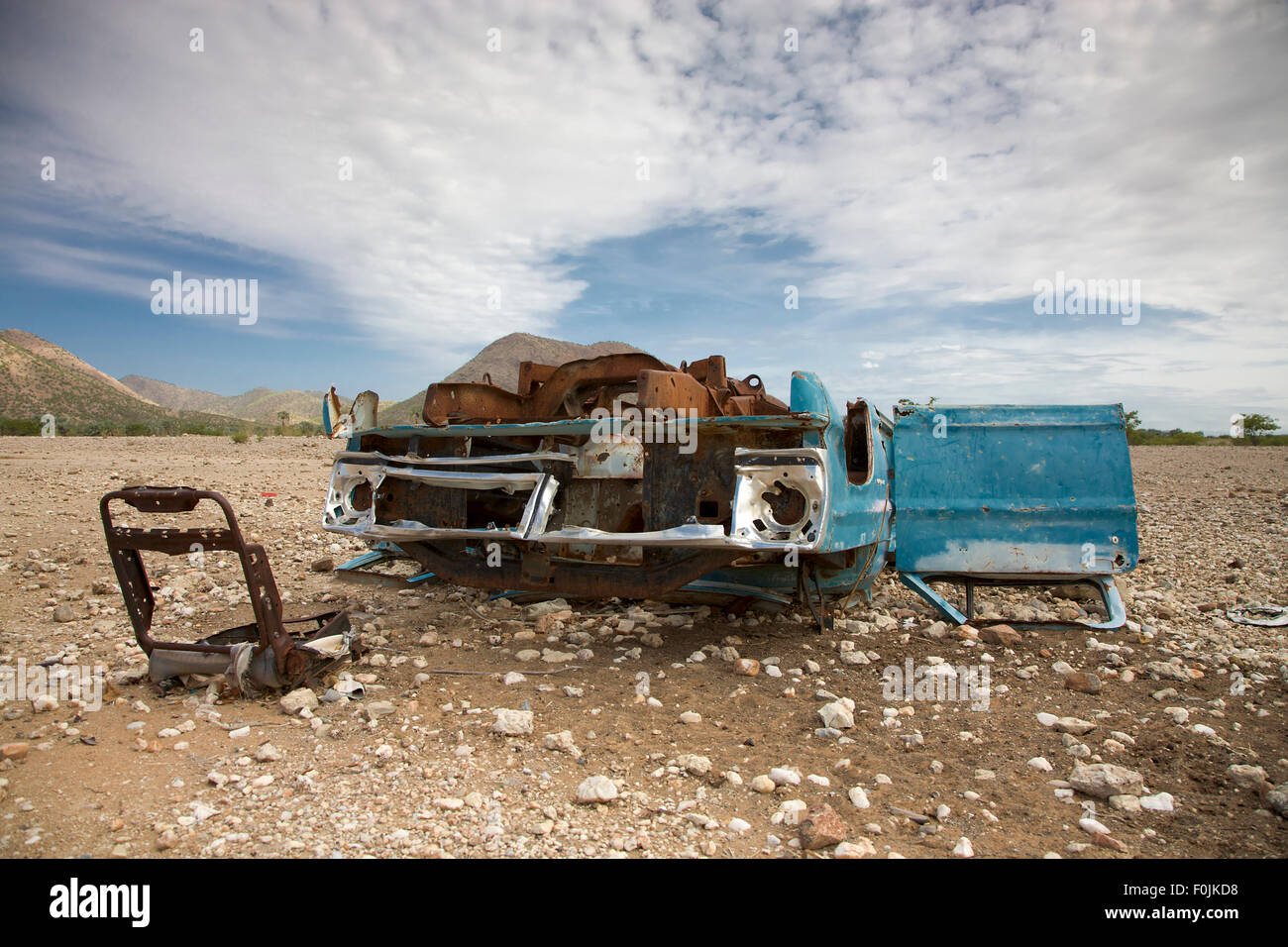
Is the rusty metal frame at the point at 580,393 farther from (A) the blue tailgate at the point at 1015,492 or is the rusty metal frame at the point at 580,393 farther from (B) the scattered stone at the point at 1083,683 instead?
(B) the scattered stone at the point at 1083,683

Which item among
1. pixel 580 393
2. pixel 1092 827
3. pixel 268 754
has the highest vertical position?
pixel 580 393

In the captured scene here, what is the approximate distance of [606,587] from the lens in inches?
143

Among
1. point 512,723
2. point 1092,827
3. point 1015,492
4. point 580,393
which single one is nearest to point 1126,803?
point 1092,827

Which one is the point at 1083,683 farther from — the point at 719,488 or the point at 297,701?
the point at 297,701

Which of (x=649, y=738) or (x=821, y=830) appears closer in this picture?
(x=821, y=830)

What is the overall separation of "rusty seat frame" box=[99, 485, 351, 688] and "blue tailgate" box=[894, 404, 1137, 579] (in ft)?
11.7

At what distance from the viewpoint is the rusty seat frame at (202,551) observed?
9.45 feet

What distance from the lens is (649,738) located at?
276cm

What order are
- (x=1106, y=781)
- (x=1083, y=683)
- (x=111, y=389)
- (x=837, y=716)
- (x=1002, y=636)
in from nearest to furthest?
(x=1106, y=781)
(x=837, y=716)
(x=1083, y=683)
(x=1002, y=636)
(x=111, y=389)

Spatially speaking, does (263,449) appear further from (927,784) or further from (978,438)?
(927,784)

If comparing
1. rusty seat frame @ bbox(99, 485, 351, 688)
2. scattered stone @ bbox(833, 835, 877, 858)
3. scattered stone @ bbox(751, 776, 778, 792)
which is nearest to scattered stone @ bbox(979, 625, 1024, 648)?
scattered stone @ bbox(751, 776, 778, 792)

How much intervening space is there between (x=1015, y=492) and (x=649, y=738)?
3.10 meters

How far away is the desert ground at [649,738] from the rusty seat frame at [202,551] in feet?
0.64
